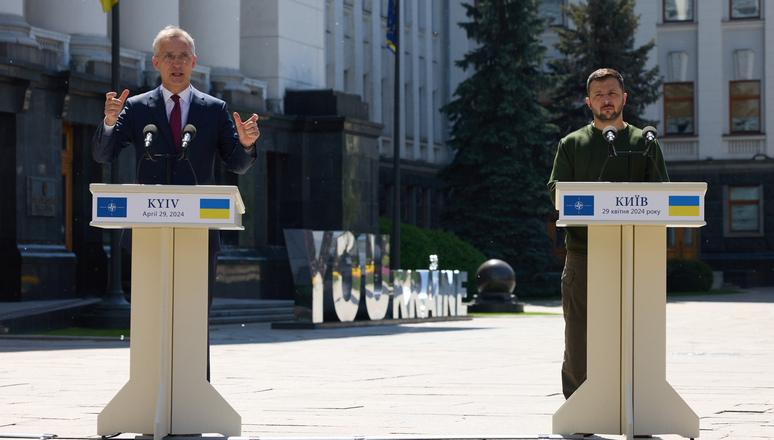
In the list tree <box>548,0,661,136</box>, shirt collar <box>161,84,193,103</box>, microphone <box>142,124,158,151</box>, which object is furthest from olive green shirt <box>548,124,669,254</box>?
tree <box>548,0,661,136</box>

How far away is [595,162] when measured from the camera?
6.82m

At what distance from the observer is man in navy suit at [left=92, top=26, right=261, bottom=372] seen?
21.5 feet

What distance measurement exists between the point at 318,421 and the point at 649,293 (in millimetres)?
2185

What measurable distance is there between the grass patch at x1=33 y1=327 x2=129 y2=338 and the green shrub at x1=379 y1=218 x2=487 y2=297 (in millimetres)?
16118

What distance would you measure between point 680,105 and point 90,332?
126 feet

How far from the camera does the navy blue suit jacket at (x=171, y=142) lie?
6.57 metres

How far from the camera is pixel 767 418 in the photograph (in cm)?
747

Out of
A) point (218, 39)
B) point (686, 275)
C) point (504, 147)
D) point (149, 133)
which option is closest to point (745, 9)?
Result: point (686, 275)

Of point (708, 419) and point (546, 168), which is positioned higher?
point (546, 168)

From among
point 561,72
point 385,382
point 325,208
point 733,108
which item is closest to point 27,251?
point 325,208

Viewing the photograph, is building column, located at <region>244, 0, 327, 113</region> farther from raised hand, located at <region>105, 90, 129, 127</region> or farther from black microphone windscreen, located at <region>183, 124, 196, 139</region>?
black microphone windscreen, located at <region>183, 124, 196, 139</region>

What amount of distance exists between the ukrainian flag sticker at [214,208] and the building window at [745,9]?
160 feet

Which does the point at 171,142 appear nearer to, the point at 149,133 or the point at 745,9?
the point at 149,133

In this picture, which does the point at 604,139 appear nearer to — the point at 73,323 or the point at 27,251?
the point at 73,323
